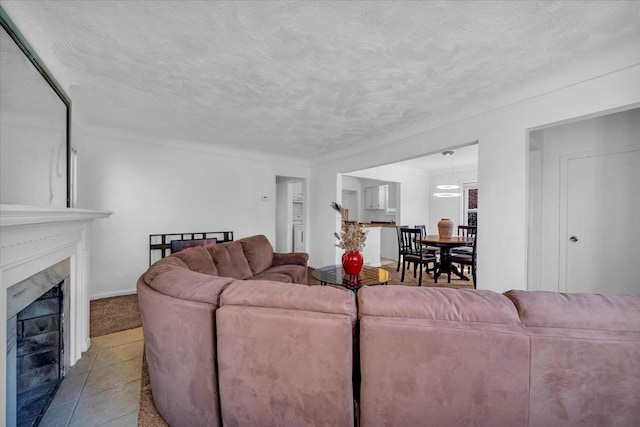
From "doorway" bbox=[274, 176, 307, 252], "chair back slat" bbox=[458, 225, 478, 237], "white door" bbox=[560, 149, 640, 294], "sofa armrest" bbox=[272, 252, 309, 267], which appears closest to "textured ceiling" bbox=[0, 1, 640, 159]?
"white door" bbox=[560, 149, 640, 294]

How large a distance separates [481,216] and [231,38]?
109 inches

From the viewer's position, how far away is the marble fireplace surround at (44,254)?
3.41ft

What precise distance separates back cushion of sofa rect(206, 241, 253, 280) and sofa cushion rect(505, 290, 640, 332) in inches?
103

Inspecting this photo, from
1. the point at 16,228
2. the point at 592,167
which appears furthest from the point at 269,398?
the point at 592,167

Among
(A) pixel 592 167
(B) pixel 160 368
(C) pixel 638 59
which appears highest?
(C) pixel 638 59

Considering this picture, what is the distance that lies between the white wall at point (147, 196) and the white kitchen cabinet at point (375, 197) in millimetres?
4149

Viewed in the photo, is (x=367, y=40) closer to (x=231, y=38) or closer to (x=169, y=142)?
(x=231, y=38)

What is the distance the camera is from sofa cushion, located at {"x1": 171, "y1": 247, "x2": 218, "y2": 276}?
2.26 metres

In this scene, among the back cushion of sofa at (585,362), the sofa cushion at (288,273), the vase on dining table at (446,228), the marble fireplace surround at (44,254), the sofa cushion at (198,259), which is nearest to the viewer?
the back cushion of sofa at (585,362)

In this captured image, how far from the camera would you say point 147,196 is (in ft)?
12.9

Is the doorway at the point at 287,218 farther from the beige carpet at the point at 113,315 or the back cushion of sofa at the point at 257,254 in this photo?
the beige carpet at the point at 113,315

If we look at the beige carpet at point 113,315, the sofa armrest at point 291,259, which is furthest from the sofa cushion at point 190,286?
the sofa armrest at point 291,259

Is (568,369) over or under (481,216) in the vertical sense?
under

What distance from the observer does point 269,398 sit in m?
1.12
